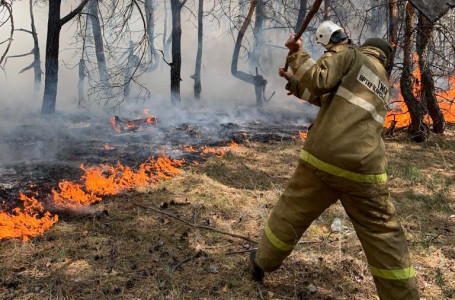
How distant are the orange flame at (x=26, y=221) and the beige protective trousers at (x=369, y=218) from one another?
274 cm

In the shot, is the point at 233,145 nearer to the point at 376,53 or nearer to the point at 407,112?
the point at 407,112

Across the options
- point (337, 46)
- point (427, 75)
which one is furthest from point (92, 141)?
point (427, 75)

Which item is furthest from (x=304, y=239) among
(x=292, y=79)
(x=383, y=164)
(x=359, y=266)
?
(x=292, y=79)

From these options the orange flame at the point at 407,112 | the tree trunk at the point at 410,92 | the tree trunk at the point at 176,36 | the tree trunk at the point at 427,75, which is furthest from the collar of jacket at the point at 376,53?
the tree trunk at the point at 176,36

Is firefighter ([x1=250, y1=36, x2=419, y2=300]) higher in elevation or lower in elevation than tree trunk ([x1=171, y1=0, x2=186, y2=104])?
lower

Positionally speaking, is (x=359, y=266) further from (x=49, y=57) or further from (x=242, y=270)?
(x=49, y=57)

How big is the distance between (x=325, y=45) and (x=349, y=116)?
0.79 metres

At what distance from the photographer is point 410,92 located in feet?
27.0

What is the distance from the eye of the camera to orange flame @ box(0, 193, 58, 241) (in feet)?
13.0

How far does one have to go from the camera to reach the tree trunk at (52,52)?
9.09 meters

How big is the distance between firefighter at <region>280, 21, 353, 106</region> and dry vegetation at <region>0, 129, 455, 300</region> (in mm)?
1651

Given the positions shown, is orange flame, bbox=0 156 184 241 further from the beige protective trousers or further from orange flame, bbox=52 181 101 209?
the beige protective trousers

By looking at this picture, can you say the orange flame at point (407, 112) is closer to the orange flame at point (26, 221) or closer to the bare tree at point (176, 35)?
the bare tree at point (176, 35)

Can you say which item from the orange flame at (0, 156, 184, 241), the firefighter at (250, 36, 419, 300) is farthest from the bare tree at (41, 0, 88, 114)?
the firefighter at (250, 36, 419, 300)
